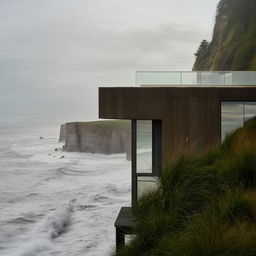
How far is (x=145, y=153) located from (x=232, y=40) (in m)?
27.8

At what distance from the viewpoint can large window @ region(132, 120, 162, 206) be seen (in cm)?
955

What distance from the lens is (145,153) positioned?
32.1ft

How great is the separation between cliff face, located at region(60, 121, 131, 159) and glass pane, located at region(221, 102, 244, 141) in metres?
51.1

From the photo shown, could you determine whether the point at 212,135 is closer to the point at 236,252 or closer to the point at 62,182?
the point at 236,252

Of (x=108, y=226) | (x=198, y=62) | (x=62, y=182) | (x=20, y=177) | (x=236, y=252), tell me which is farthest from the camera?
(x=198, y=62)

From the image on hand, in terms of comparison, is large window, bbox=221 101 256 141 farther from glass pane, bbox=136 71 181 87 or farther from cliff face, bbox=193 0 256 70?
cliff face, bbox=193 0 256 70

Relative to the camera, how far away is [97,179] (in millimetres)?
28828

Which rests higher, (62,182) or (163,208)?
(163,208)

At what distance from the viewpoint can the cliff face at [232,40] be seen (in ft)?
96.1

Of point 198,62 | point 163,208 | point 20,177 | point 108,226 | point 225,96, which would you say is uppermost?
point 198,62

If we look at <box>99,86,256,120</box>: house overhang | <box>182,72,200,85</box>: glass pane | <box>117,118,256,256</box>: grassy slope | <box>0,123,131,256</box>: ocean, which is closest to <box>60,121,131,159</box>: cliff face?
<box>0,123,131,256</box>: ocean

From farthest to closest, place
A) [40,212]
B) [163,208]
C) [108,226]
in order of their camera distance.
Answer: [40,212], [108,226], [163,208]

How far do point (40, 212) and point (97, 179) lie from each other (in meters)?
12.3

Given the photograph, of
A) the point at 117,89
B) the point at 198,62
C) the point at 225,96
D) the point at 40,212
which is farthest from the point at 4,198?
the point at 198,62
